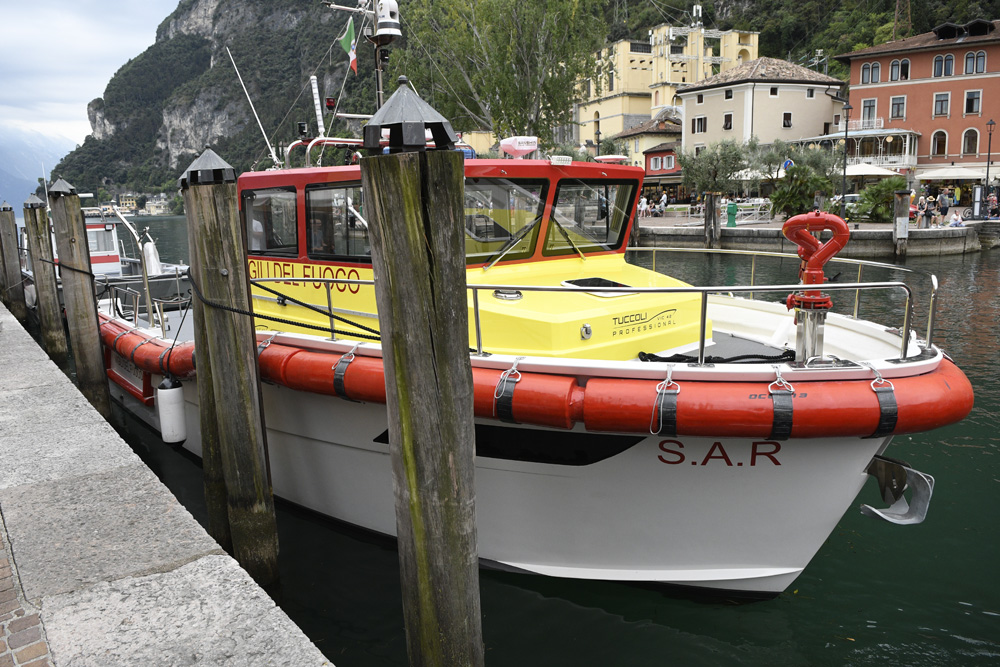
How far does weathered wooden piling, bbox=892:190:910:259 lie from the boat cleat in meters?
21.6

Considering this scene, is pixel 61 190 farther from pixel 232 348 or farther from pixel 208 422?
pixel 232 348

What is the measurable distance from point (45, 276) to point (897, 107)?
4877 centimetres

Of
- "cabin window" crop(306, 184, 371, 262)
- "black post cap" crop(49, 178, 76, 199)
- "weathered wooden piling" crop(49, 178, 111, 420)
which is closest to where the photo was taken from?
"cabin window" crop(306, 184, 371, 262)

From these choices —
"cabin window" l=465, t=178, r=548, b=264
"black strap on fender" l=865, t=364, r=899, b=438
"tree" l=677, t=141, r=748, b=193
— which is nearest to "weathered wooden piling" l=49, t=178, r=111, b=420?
"cabin window" l=465, t=178, r=548, b=264

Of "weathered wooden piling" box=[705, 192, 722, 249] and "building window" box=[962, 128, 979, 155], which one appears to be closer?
"weathered wooden piling" box=[705, 192, 722, 249]

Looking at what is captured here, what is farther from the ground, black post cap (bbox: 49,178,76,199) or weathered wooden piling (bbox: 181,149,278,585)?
black post cap (bbox: 49,178,76,199)

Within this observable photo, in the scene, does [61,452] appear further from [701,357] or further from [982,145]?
[982,145]

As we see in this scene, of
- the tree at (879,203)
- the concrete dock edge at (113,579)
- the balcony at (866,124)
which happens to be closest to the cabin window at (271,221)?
the concrete dock edge at (113,579)

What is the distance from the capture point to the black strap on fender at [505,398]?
3.82 metres

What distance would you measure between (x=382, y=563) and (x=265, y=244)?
106 inches

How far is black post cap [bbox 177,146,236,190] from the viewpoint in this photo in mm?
4371

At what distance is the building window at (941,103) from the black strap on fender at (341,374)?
49.5 m

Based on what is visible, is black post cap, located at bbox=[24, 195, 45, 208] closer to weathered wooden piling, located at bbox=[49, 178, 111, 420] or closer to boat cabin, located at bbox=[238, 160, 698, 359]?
weathered wooden piling, located at bbox=[49, 178, 111, 420]

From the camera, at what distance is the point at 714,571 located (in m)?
4.15
